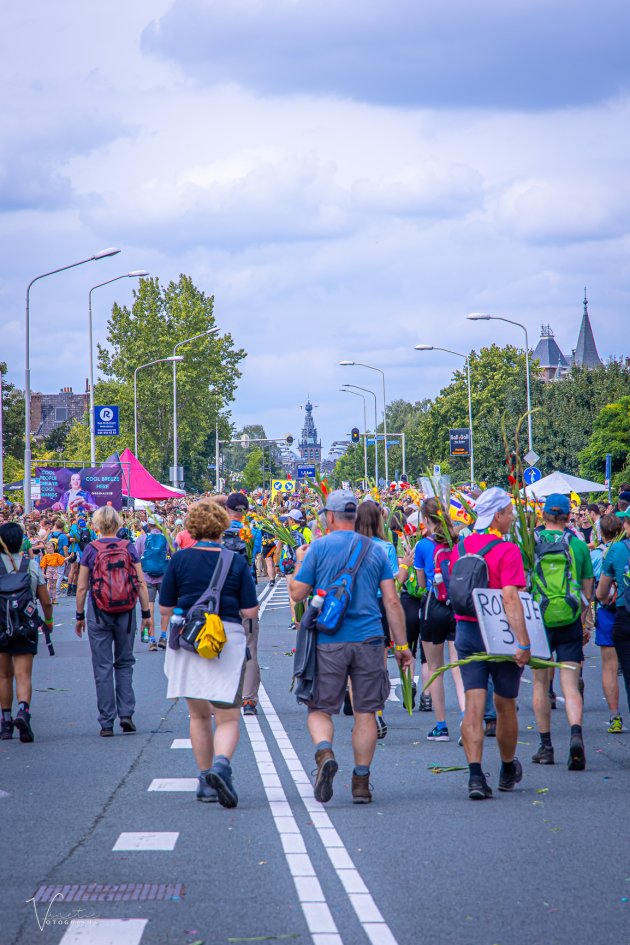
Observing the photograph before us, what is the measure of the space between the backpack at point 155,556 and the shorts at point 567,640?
32.2 feet

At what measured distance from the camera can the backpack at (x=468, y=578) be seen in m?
7.95

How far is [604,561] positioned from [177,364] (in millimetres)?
73966

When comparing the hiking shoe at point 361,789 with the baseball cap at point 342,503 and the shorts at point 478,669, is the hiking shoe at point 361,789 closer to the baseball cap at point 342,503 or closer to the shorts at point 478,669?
the shorts at point 478,669

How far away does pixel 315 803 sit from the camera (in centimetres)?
794

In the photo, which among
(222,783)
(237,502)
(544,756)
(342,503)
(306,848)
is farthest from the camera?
(237,502)

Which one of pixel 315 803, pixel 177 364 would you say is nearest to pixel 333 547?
pixel 315 803

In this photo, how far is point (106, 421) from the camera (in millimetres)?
42188

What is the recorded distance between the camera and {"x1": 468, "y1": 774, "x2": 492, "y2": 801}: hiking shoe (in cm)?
795

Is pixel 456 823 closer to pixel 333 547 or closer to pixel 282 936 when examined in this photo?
pixel 333 547

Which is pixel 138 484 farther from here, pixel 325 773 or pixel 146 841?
pixel 146 841

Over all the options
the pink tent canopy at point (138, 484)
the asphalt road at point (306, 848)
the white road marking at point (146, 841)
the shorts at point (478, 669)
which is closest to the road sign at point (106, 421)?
the pink tent canopy at point (138, 484)

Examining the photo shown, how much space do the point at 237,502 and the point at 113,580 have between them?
173 centimetres

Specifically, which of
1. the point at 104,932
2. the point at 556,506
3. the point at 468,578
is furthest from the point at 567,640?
the point at 104,932

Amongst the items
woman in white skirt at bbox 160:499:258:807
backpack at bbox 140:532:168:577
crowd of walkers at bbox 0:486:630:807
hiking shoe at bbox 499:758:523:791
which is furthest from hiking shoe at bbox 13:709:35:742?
backpack at bbox 140:532:168:577
